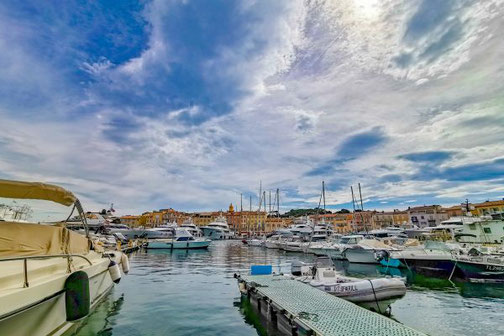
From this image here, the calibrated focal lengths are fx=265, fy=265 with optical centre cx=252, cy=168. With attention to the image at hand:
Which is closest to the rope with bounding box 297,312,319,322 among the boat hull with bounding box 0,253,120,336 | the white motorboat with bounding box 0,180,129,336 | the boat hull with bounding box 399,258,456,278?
the white motorboat with bounding box 0,180,129,336

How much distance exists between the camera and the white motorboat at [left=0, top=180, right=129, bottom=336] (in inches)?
173

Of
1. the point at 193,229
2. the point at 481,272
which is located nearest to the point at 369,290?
the point at 481,272

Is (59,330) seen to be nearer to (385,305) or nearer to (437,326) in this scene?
(385,305)

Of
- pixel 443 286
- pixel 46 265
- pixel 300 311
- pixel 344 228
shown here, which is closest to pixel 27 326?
pixel 46 265

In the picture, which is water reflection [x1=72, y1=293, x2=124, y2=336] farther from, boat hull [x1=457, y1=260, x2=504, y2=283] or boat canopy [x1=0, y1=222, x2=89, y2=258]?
boat hull [x1=457, y1=260, x2=504, y2=283]

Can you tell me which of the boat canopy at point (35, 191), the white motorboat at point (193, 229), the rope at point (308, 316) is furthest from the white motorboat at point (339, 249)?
the white motorboat at point (193, 229)

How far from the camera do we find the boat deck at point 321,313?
6.36m

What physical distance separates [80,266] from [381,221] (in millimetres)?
126842

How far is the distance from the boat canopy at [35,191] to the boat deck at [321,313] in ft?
23.7

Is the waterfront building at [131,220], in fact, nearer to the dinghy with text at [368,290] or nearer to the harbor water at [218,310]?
the harbor water at [218,310]

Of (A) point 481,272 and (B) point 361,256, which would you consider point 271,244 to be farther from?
(A) point 481,272

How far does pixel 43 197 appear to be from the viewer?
7254 millimetres

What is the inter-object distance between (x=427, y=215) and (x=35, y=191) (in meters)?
125

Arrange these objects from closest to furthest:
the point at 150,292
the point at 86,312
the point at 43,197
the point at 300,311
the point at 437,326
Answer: the point at 86,312
the point at 43,197
the point at 300,311
the point at 437,326
the point at 150,292
